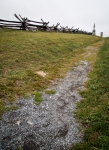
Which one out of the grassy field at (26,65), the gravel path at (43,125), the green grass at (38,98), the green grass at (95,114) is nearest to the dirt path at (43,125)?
the gravel path at (43,125)

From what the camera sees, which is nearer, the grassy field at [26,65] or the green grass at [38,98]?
the green grass at [38,98]

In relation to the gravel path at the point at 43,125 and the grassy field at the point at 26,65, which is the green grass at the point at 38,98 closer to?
the gravel path at the point at 43,125

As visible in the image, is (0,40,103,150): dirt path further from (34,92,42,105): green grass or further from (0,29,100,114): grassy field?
(0,29,100,114): grassy field

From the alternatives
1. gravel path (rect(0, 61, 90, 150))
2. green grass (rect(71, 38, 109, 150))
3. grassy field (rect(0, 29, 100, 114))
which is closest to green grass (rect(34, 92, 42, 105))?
gravel path (rect(0, 61, 90, 150))

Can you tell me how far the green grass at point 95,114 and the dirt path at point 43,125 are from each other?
310mm

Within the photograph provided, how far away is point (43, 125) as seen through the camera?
17.5 feet

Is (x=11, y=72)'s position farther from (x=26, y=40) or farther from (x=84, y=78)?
(x=26, y=40)

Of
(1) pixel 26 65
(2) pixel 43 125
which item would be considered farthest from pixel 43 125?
(1) pixel 26 65

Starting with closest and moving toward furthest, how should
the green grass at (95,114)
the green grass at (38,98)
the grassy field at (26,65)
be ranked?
1. the green grass at (95,114)
2. the green grass at (38,98)
3. the grassy field at (26,65)

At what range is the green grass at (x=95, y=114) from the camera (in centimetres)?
453

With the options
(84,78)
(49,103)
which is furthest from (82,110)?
(84,78)

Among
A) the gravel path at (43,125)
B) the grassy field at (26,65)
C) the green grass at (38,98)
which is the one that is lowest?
the gravel path at (43,125)

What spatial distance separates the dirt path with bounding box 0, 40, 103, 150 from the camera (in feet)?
15.0

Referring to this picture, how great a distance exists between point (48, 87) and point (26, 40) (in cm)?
917
